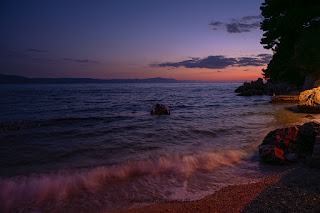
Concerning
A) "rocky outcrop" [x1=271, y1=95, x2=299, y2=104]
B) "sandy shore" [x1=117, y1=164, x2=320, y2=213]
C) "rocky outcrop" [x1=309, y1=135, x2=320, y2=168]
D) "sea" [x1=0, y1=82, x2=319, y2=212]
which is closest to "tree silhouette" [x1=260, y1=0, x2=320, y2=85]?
"rocky outcrop" [x1=271, y1=95, x2=299, y2=104]

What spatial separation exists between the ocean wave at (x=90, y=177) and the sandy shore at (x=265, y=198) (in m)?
1.55

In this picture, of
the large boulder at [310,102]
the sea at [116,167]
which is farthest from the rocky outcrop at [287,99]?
the sea at [116,167]

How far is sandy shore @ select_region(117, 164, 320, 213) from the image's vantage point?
310cm

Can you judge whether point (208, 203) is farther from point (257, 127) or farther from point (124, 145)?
point (257, 127)

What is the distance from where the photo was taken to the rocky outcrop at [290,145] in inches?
222

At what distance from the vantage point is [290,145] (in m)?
6.25

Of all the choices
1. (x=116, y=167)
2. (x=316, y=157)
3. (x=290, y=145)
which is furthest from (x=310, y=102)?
(x=116, y=167)

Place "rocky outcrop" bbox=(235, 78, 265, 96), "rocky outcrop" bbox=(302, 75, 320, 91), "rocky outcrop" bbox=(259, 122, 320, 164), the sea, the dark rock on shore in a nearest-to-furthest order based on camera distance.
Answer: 1. the sea
2. "rocky outcrop" bbox=(259, 122, 320, 164)
3. "rocky outcrop" bbox=(302, 75, 320, 91)
4. the dark rock on shore
5. "rocky outcrop" bbox=(235, 78, 265, 96)

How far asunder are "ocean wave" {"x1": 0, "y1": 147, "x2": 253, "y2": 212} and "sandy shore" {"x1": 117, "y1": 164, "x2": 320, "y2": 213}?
155 centimetres

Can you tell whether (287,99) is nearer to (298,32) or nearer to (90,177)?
(298,32)

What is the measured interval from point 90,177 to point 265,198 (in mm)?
4347

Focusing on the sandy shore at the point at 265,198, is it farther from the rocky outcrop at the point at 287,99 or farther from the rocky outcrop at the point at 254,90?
the rocky outcrop at the point at 254,90

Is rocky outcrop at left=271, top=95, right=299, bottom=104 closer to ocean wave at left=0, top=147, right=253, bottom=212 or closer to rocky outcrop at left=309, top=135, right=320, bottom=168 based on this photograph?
ocean wave at left=0, top=147, right=253, bottom=212

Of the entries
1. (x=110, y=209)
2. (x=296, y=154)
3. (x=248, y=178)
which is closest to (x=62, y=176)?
(x=110, y=209)
